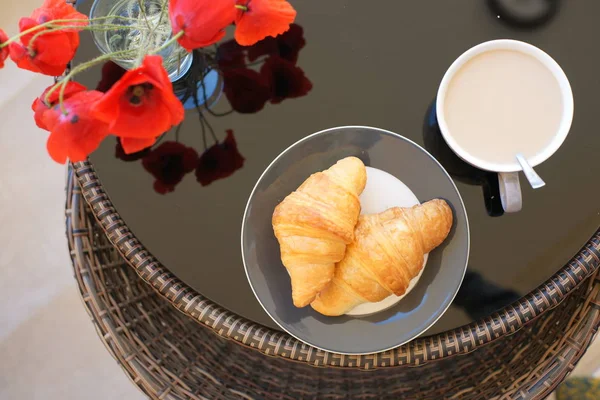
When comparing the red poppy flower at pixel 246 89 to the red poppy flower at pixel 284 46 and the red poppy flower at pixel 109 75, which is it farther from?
the red poppy flower at pixel 109 75

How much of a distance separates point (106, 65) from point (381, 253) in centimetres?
51

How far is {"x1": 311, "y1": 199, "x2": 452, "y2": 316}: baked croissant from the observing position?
28.6 inches

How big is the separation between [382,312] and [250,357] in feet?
1.10

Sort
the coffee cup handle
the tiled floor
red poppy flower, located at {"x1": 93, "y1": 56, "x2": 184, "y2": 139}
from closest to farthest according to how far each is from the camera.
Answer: red poppy flower, located at {"x1": 93, "y1": 56, "x2": 184, "y2": 139}
the coffee cup handle
the tiled floor

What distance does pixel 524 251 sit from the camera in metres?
0.83

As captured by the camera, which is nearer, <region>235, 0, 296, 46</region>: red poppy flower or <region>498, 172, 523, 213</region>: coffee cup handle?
<region>235, 0, 296, 46</region>: red poppy flower

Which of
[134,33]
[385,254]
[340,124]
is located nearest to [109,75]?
[134,33]

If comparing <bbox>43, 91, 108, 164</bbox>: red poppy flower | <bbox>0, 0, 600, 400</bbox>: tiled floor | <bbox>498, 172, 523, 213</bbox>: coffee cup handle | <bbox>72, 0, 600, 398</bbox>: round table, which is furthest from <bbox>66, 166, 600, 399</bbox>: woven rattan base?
<bbox>0, 0, 600, 400</bbox>: tiled floor

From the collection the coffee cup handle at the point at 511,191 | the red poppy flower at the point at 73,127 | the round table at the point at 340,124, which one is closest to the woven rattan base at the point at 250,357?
the round table at the point at 340,124

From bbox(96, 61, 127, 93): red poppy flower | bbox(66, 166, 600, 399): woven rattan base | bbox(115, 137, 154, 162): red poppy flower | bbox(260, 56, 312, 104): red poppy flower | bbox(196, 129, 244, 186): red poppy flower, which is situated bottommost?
bbox(66, 166, 600, 399): woven rattan base

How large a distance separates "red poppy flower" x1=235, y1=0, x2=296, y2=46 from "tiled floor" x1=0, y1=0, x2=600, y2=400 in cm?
102

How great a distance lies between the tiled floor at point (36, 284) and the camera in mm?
1469

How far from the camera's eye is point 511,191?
774mm

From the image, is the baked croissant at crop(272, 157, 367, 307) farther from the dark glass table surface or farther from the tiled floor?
the tiled floor
